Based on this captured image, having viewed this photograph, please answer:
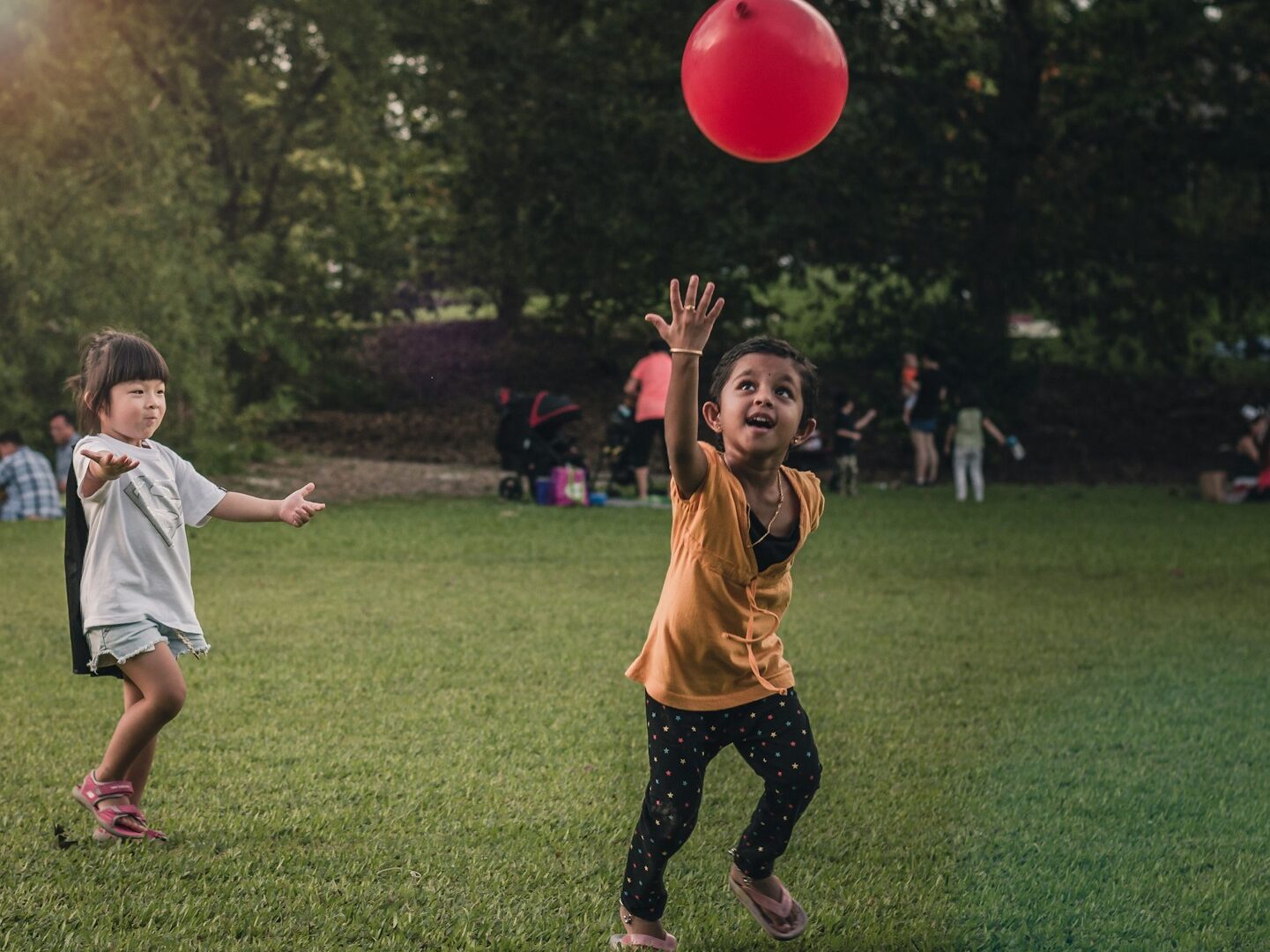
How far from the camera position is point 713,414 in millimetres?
3977

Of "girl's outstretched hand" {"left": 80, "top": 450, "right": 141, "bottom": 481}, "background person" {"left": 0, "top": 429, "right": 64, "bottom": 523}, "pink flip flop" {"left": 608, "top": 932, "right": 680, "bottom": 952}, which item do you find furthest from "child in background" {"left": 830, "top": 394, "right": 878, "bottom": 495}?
"pink flip flop" {"left": 608, "top": 932, "right": 680, "bottom": 952}

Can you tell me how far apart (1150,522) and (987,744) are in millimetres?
10058

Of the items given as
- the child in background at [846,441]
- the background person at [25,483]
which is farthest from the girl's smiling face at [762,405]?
the child in background at [846,441]

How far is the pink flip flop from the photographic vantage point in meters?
3.87

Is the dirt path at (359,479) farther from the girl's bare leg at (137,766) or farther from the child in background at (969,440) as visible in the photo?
the girl's bare leg at (137,766)

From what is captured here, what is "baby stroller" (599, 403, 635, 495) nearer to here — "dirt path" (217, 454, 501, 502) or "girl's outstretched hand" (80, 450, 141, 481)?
"dirt path" (217, 454, 501, 502)

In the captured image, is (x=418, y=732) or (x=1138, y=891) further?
(x=418, y=732)

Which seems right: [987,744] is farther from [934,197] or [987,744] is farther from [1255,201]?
[1255,201]

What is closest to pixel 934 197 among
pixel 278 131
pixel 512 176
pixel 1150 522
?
pixel 512 176

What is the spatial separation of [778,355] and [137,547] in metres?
2.17

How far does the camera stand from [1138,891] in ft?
14.6

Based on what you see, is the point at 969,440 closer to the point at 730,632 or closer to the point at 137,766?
the point at 137,766

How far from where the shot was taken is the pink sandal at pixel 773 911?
3965 mm

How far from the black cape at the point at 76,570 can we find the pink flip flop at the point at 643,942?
6.12ft
